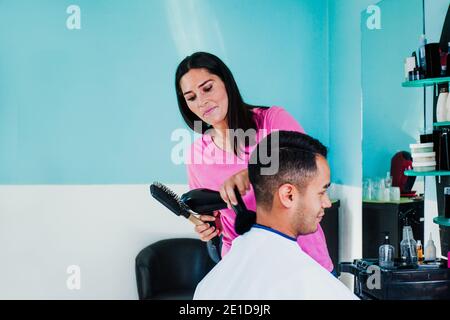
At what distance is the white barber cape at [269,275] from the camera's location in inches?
56.5

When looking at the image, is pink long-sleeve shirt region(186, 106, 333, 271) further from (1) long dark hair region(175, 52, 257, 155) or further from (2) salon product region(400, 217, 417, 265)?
(2) salon product region(400, 217, 417, 265)

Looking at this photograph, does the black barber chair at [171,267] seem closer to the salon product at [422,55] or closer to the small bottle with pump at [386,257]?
the small bottle with pump at [386,257]

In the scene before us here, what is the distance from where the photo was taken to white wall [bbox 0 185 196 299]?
9.79ft

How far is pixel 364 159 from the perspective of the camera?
8.65 feet

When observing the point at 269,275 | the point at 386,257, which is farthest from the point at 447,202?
the point at 269,275

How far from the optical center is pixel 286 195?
5.13 ft

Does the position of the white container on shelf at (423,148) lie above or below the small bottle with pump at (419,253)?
above

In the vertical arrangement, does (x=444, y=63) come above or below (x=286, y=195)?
above

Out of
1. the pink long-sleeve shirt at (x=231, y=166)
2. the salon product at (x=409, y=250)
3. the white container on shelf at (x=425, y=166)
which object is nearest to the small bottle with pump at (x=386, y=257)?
the salon product at (x=409, y=250)

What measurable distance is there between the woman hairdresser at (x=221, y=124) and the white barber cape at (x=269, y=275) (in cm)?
44

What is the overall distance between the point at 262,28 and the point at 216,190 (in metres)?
0.99

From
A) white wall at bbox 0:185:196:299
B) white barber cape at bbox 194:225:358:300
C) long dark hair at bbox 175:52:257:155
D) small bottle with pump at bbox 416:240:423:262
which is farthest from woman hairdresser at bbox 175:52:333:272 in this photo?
white wall at bbox 0:185:196:299

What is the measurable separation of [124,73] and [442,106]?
1.51m

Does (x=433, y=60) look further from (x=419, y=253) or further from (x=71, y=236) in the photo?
(x=71, y=236)
